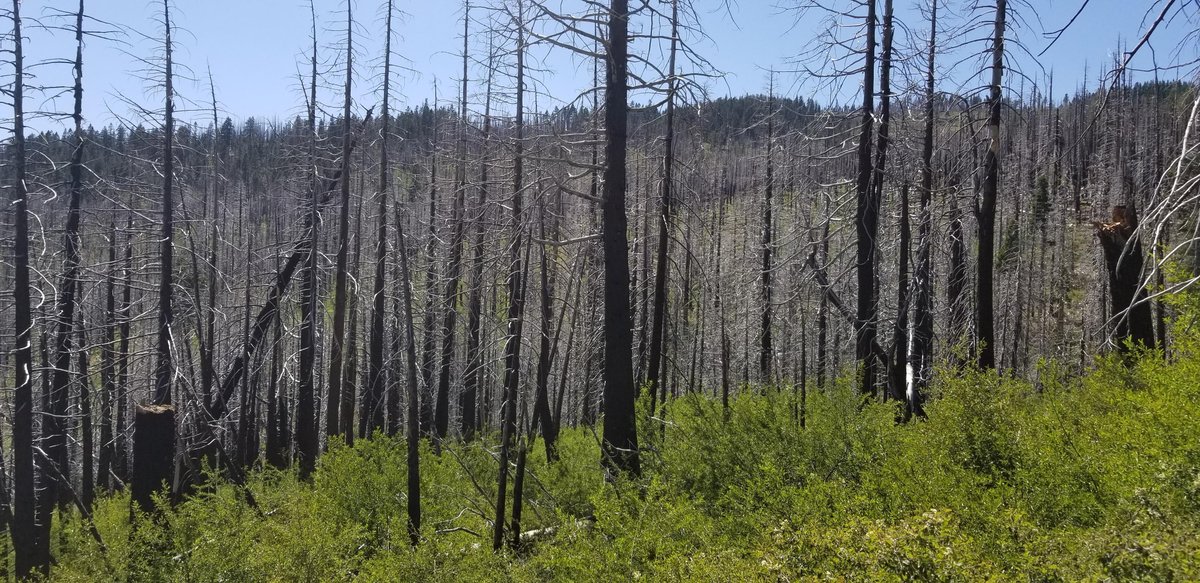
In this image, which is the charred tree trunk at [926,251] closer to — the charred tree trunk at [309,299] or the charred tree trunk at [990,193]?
the charred tree trunk at [990,193]

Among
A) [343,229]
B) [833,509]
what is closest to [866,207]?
[833,509]

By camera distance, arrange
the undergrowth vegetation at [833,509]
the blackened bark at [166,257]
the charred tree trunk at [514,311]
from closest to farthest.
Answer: the undergrowth vegetation at [833,509] < the charred tree trunk at [514,311] < the blackened bark at [166,257]

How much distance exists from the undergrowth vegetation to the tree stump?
1545 millimetres

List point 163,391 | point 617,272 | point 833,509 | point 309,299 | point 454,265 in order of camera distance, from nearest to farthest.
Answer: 1. point 833,509
2. point 617,272
3. point 454,265
4. point 163,391
5. point 309,299

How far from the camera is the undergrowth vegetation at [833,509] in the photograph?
14.1ft

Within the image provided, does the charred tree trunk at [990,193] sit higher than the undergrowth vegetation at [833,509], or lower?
higher

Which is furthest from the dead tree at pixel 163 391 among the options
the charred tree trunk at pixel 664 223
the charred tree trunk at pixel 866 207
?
the charred tree trunk at pixel 866 207

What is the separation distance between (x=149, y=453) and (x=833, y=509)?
10.8 m

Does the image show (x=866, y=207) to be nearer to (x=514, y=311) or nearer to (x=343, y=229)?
(x=514, y=311)

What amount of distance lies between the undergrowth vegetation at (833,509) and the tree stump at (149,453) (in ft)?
5.07

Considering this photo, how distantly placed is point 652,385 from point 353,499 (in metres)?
5.39

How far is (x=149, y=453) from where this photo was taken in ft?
38.5

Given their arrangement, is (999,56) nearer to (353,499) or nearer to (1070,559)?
(1070,559)

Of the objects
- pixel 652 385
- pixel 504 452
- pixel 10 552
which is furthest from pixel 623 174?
pixel 10 552
